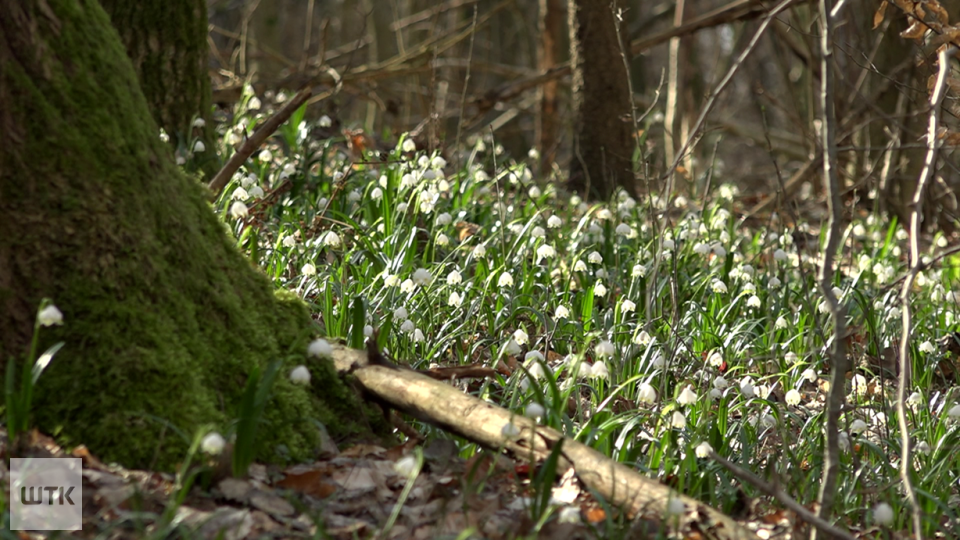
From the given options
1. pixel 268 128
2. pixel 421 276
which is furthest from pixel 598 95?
pixel 421 276

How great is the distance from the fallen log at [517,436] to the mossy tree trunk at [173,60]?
272cm

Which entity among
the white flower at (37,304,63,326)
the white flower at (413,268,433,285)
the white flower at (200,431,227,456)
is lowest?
the white flower at (200,431,227,456)

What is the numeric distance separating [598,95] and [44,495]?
5369 millimetres

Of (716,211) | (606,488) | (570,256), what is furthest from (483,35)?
(606,488)

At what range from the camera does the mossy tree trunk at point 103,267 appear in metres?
1.98

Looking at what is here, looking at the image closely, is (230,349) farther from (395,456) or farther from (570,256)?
(570,256)

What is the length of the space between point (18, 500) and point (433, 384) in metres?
1.03

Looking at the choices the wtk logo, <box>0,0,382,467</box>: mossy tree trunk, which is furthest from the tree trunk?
the wtk logo

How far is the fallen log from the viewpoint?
2010 mm

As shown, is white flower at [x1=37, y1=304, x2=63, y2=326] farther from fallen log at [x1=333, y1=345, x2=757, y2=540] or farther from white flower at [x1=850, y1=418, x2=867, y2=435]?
white flower at [x1=850, y1=418, x2=867, y2=435]

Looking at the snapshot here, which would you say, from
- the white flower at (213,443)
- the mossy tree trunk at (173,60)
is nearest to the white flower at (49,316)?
the white flower at (213,443)

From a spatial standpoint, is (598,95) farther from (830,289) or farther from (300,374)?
(300,374)

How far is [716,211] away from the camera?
18.5ft

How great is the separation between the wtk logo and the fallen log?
0.84 m
